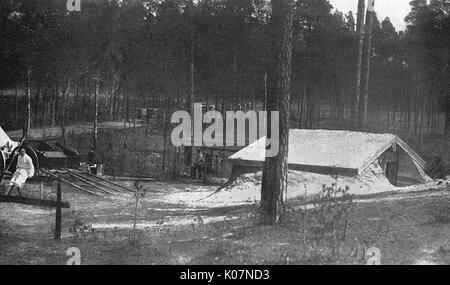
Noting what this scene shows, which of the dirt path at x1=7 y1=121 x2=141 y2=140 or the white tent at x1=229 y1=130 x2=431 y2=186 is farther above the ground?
the white tent at x1=229 y1=130 x2=431 y2=186

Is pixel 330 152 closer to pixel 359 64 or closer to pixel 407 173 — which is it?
pixel 407 173

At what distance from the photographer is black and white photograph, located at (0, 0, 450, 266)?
8.46 metres

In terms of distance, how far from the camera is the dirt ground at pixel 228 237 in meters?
7.43

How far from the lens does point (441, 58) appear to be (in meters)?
34.9

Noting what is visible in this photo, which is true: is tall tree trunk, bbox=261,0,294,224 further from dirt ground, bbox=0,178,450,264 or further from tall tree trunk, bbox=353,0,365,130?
tall tree trunk, bbox=353,0,365,130

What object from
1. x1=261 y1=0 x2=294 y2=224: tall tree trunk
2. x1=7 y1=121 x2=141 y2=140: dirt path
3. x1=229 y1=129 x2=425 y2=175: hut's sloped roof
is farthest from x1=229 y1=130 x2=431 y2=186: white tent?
x1=7 y1=121 x2=141 y2=140: dirt path

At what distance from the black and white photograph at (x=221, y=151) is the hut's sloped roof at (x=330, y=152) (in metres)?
0.09

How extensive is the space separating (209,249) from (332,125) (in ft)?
140

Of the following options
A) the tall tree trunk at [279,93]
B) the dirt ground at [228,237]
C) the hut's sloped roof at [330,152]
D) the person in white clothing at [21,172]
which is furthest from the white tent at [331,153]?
the tall tree trunk at [279,93]

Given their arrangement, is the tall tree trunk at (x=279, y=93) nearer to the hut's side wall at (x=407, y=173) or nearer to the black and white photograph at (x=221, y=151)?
the black and white photograph at (x=221, y=151)

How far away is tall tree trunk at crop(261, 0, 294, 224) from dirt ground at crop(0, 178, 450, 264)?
0.40 m

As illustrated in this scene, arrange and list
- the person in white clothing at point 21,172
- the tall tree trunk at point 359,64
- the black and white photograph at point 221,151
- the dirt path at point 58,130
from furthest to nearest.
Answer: the dirt path at point 58,130 → the tall tree trunk at point 359,64 → the person in white clothing at point 21,172 → the black and white photograph at point 221,151

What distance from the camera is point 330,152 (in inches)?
728
